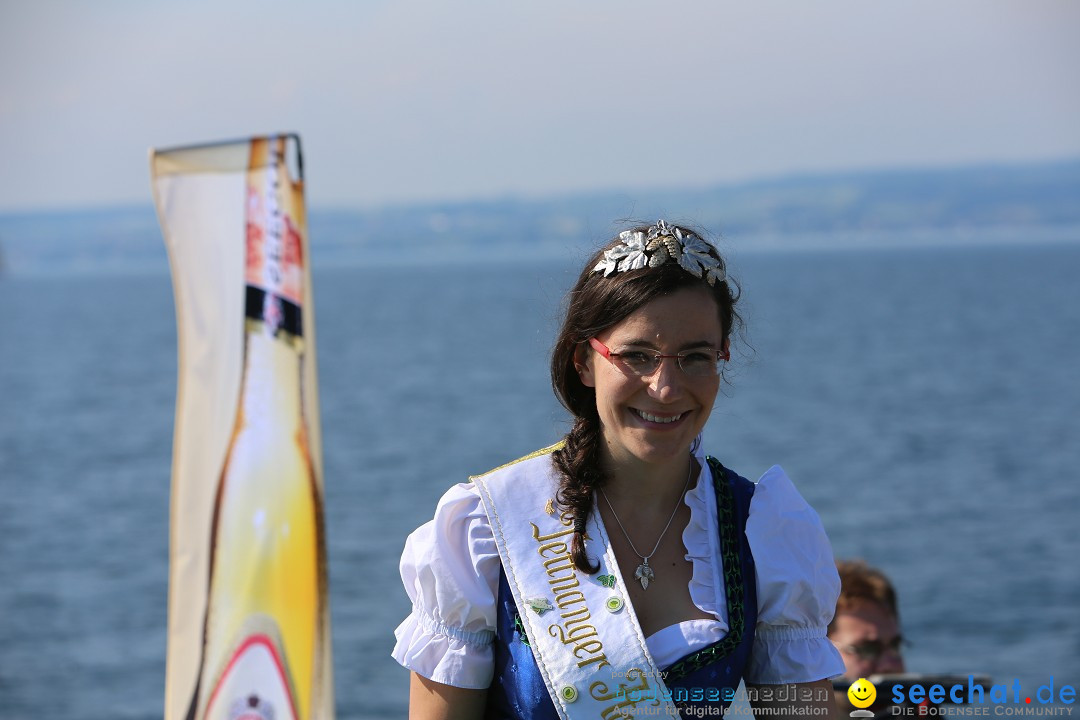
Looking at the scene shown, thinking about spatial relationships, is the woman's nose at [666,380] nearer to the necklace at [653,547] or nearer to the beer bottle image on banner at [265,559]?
the necklace at [653,547]

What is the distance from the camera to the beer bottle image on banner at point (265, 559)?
133 inches

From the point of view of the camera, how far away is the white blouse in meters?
2.86

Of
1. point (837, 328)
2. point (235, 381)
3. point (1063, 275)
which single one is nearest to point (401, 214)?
point (1063, 275)

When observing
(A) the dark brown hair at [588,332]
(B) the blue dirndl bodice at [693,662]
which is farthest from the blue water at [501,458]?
(B) the blue dirndl bodice at [693,662]

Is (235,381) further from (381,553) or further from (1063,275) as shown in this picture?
(1063,275)

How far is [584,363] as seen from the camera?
3.01m

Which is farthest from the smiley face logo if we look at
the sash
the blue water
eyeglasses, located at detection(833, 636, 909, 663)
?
the sash

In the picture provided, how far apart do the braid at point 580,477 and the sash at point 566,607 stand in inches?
0.7

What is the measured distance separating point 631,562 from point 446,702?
1.55 feet

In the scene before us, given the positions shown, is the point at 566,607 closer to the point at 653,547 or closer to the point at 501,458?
the point at 653,547

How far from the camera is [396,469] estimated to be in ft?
120

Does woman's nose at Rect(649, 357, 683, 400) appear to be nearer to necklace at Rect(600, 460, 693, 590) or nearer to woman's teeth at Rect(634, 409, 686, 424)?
woman's teeth at Rect(634, 409, 686, 424)

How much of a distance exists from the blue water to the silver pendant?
490 mm

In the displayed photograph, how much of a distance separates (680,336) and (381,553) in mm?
24332
